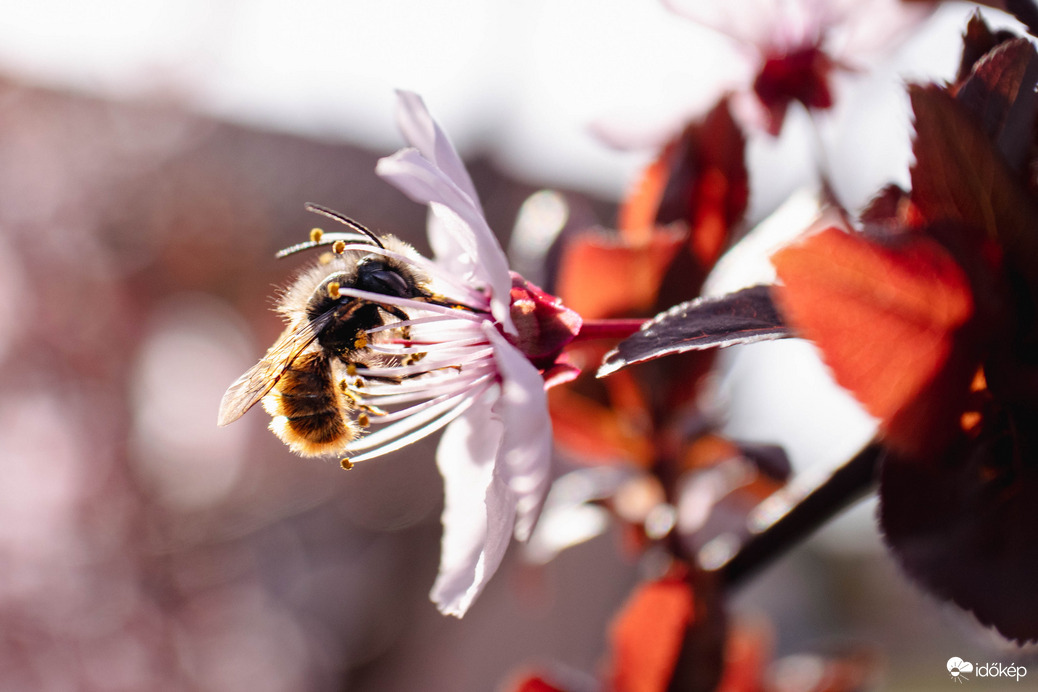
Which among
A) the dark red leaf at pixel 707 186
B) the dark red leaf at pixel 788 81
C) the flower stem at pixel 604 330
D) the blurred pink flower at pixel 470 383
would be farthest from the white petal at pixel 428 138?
the dark red leaf at pixel 788 81

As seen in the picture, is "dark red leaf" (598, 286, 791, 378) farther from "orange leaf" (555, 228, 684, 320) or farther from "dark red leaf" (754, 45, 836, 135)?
"dark red leaf" (754, 45, 836, 135)

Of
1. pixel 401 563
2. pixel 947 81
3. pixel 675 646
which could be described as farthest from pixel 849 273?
pixel 401 563

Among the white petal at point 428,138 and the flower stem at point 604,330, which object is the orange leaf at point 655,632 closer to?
the flower stem at point 604,330

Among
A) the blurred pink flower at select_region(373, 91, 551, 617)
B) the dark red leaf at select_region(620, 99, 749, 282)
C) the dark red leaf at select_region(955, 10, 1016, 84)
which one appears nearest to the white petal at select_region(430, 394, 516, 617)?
the blurred pink flower at select_region(373, 91, 551, 617)

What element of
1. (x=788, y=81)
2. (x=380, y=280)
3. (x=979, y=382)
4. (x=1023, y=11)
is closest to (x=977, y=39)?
(x=1023, y=11)

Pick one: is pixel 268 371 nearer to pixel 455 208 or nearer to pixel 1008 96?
pixel 455 208

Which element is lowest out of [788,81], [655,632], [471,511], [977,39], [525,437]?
[655,632]
